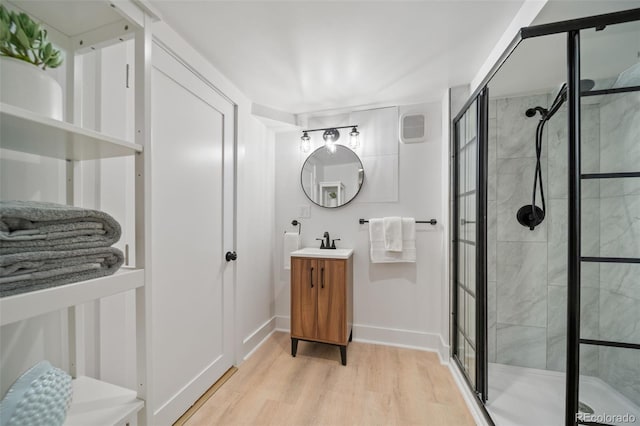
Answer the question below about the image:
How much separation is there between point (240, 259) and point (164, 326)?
750 millimetres

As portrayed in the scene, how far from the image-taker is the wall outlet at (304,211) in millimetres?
2551

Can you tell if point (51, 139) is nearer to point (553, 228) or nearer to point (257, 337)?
point (257, 337)

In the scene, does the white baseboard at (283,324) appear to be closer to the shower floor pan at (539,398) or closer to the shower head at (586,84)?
the shower floor pan at (539,398)

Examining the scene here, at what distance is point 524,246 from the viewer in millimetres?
1902

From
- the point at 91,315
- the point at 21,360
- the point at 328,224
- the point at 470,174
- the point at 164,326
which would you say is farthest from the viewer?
the point at 328,224

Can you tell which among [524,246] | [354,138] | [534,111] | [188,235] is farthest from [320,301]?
[534,111]

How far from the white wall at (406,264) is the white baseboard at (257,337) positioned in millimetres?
871

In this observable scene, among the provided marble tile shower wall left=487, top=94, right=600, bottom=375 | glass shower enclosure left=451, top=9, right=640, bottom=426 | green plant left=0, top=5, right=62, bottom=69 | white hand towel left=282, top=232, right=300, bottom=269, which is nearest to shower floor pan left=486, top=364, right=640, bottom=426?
glass shower enclosure left=451, top=9, right=640, bottom=426

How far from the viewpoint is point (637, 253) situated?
122 centimetres

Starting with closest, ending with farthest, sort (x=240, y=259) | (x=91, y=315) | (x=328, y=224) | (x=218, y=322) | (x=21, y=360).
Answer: (x=21, y=360), (x=91, y=315), (x=218, y=322), (x=240, y=259), (x=328, y=224)

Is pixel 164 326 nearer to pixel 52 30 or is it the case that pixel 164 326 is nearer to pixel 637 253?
pixel 52 30

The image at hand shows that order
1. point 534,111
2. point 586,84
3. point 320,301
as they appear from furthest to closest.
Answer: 1. point 320,301
2. point 534,111
3. point 586,84

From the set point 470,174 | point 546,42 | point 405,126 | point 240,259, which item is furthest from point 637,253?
point 240,259

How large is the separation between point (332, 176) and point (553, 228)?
1787mm
